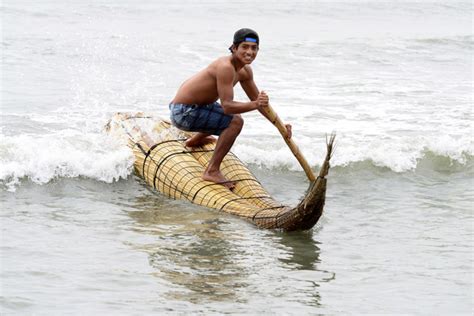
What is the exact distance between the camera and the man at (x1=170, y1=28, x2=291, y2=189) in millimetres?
7082

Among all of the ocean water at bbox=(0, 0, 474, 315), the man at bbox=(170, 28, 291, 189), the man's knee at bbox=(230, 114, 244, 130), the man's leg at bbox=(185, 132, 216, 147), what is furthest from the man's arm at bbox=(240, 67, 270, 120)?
the ocean water at bbox=(0, 0, 474, 315)

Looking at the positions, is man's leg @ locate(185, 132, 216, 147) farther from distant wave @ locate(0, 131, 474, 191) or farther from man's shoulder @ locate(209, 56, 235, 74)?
man's shoulder @ locate(209, 56, 235, 74)

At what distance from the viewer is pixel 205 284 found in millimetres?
5523

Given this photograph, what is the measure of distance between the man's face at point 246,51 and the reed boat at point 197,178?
3.66 ft

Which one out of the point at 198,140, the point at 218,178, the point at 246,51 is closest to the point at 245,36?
the point at 246,51

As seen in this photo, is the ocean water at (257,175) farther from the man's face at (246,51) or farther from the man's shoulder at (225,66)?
the man's face at (246,51)

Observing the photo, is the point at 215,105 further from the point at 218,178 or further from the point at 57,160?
the point at 57,160

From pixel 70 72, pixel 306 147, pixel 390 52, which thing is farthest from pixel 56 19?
pixel 306 147

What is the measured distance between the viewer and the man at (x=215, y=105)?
23.2 feet

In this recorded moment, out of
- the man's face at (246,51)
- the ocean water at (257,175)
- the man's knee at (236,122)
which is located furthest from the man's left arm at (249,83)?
the ocean water at (257,175)

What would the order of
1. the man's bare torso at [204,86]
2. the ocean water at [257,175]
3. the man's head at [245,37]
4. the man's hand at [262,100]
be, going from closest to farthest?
the ocean water at [257,175], the man's hand at [262,100], the man's head at [245,37], the man's bare torso at [204,86]

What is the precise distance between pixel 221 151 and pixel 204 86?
565 millimetres

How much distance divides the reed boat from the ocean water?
0.12m

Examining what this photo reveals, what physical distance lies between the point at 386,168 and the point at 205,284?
394 cm
